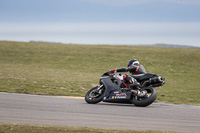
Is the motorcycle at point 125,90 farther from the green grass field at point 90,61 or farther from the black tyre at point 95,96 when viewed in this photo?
the green grass field at point 90,61

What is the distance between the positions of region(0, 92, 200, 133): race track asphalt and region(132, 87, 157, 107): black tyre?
0.62ft

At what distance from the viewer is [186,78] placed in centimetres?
2686

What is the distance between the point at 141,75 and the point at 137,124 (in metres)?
3.50

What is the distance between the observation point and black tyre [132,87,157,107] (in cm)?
1017

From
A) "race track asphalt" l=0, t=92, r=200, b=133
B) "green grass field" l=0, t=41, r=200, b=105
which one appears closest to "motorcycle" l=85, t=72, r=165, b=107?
"race track asphalt" l=0, t=92, r=200, b=133

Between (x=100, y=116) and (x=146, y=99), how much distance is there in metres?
2.13

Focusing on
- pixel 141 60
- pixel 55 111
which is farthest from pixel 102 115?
pixel 141 60

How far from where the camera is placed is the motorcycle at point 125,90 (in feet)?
34.5

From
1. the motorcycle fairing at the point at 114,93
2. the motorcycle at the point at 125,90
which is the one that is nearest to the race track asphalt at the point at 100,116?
the motorcycle at the point at 125,90

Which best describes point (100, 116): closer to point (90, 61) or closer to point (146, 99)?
point (146, 99)

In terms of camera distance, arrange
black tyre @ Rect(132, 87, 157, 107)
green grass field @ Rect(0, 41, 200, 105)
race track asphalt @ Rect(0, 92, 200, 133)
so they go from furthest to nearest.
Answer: green grass field @ Rect(0, 41, 200, 105) < black tyre @ Rect(132, 87, 157, 107) < race track asphalt @ Rect(0, 92, 200, 133)

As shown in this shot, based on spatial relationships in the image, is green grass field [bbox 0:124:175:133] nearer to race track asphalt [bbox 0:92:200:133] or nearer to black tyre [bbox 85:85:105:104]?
race track asphalt [bbox 0:92:200:133]

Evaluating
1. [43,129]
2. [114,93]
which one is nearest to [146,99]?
[114,93]

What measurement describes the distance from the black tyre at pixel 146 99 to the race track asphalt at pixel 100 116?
0.62 feet
